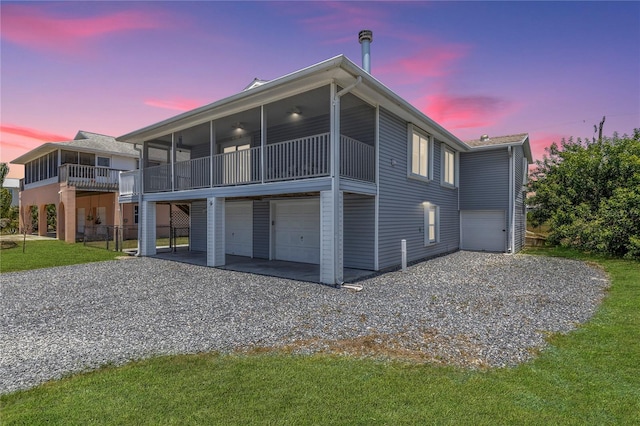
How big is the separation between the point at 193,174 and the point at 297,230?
4366 mm

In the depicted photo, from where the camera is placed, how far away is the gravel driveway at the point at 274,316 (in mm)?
4051

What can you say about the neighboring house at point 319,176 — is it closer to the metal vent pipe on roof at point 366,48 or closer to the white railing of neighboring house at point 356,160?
the white railing of neighboring house at point 356,160

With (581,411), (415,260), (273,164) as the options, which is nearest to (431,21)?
(273,164)

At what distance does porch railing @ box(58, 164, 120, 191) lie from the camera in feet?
63.1

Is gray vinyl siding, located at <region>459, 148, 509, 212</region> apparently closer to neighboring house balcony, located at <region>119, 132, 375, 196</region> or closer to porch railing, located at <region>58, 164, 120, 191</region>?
neighboring house balcony, located at <region>119, 132, 375, 196</region>

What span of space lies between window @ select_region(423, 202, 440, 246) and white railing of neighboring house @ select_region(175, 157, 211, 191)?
8.30 meters

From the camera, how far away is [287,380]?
325 cm

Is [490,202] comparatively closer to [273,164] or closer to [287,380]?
[273,164]

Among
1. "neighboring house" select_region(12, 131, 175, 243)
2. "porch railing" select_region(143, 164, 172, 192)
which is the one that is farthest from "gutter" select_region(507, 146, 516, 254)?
"neighboring house" select_region(12, 131, 175, 243)

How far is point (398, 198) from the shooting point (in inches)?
425

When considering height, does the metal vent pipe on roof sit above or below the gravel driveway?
above

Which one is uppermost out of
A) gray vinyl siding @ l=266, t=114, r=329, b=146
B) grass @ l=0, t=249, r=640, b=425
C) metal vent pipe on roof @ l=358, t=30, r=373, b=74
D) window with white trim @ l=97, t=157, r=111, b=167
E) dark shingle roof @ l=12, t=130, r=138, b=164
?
metal vent pipe on roof @ l=358, t=30, r=373, b=74

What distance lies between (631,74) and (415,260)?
13.0m

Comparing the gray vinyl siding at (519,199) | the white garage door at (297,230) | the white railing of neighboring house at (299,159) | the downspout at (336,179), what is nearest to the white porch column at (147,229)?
the white garage door at (297,230)
